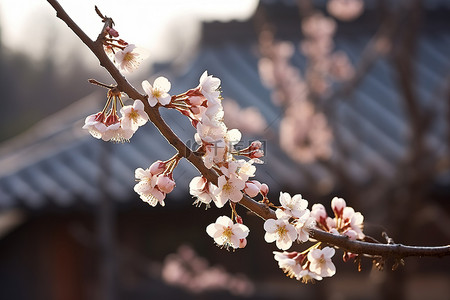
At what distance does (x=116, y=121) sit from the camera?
1026mm

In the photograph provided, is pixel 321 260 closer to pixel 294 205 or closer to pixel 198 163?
pixel 294 205

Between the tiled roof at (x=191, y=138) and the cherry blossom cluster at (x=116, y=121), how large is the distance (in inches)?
121

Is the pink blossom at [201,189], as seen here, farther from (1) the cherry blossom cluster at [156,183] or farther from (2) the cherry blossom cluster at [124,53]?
(2) the cherry blossom cluster at [124,53]

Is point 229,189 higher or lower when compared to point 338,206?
lower

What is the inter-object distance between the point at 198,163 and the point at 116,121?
0.66 ft

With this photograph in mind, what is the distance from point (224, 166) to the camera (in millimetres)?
941

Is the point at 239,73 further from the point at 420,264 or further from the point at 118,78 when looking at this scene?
the point at 118,78

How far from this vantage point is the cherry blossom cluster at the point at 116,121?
3.05ft

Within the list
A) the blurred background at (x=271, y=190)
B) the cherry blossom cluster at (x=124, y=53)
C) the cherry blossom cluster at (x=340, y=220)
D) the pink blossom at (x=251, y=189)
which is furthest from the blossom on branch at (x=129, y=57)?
the blurred background at (x=271, y=190)

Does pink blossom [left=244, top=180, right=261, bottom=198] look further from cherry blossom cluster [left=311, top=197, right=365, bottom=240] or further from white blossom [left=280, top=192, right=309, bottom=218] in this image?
cherry blossom cluster [left=311, top=197, right=365, bottom=240]

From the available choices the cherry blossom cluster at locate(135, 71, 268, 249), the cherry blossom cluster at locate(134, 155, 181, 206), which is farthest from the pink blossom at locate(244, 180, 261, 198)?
the cherry blossom cluster at locate(134, 155, 181, 206)

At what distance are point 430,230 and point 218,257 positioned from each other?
205 cm

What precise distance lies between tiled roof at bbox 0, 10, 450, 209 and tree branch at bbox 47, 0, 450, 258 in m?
3.21

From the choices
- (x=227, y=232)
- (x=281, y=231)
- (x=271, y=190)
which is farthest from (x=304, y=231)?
(x=271, y=190)
